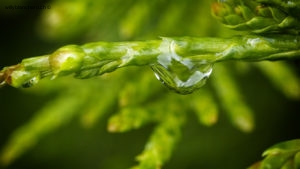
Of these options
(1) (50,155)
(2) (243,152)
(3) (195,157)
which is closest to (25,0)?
(1) (50,155)

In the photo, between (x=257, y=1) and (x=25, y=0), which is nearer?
(x=257, y=1)

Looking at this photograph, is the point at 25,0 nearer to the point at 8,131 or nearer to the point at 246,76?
the point at 8,131

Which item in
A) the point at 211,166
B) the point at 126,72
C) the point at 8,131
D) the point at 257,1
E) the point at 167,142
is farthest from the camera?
the point at 8,131

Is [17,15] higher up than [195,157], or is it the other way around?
[17,15]

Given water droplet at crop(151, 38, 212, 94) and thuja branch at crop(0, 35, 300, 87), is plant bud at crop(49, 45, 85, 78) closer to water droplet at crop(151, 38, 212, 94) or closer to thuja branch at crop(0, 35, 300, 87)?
thuja branch at crop(0, 35, 300, 87)

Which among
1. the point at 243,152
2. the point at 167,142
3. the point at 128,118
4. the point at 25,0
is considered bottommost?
the point at 243,152

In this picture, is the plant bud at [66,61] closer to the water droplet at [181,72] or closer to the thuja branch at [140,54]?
the thuja branch at [140,54]

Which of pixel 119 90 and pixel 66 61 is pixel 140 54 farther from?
pixel 119 90

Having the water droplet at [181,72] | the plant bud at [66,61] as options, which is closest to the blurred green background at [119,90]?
the water droplet at [181,72]
